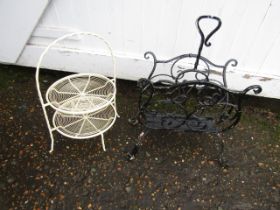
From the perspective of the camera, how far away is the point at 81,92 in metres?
2.20

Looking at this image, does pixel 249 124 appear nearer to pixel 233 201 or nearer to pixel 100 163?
pixel 233 201

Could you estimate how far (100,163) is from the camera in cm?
225

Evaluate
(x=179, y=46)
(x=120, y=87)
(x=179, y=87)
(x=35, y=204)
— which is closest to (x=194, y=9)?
(x=179, y=46)

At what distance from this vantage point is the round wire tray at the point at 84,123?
215 cm

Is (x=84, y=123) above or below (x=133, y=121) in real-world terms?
above

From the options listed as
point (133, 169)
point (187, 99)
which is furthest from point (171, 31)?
point (133, 169)

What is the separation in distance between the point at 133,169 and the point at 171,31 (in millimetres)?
1079

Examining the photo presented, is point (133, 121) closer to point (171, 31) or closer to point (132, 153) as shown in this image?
point (132, 153)

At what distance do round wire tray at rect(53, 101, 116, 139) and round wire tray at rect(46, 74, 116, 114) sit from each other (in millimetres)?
93

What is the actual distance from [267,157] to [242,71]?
0.72 m

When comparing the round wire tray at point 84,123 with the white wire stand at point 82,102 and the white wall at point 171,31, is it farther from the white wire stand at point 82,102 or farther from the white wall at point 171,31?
the white wall at point 171,31

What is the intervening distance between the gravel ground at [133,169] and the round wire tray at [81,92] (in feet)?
1.19

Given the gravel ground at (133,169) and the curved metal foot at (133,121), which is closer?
the gravel ground at (133,169)

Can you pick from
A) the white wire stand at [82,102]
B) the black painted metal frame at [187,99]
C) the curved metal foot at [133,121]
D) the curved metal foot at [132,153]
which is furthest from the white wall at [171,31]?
the curved metal foot at [132,153]
